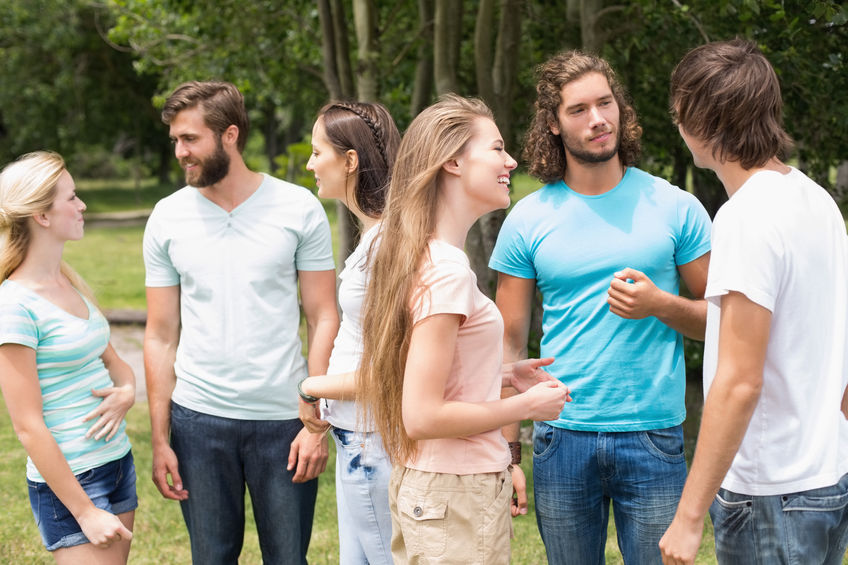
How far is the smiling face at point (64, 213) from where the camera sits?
315 cm

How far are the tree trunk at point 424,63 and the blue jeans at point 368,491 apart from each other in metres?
5.88

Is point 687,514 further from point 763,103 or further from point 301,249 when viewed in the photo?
point 301,249

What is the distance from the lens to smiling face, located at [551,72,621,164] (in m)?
3.04

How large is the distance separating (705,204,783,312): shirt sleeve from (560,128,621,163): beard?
889 millimetres

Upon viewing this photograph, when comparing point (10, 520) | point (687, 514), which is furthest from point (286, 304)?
point (10, 520)

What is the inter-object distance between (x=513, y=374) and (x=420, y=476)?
52 centimetres

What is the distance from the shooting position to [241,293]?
3389 mm

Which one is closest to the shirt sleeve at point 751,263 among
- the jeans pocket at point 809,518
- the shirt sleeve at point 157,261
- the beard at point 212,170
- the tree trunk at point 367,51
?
the jeans pocket at point 809,518

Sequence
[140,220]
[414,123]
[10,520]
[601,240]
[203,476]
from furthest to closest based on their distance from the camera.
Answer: [140,220]
[10,520]
[203,476]
[601,240]
[414,123]

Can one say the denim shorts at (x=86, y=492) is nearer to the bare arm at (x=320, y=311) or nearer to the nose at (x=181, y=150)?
the bare arm at (x=320, y=311)

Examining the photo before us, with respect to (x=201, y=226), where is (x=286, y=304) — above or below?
below

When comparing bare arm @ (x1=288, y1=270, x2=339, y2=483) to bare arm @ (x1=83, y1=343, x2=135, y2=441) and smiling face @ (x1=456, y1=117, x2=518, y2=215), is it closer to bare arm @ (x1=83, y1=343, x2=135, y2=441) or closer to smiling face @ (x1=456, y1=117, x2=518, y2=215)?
bare arm @ (x1=83, y1=343, x2=135, y2=441)

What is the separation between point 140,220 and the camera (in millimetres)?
30156

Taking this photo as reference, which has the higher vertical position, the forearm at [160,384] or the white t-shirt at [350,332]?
the white t-shirt at [350,332]
